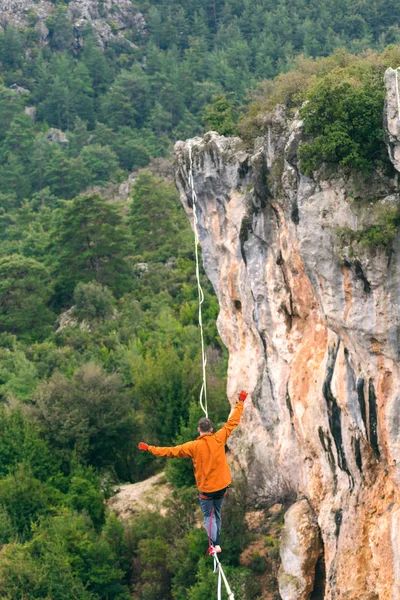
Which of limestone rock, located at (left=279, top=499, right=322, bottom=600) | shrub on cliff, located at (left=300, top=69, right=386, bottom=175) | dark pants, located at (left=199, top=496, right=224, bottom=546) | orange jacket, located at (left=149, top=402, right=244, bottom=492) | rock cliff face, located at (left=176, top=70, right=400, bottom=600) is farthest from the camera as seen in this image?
limestone rock, located at (left=279, top=499, right=322, bottom=600)

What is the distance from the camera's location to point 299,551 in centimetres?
2023

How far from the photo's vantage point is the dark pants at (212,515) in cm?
1323

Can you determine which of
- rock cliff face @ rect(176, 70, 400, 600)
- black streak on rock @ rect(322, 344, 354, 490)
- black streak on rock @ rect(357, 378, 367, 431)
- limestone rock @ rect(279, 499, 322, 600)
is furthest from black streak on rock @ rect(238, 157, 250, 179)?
limestone rock @ rect(279, 499, 322, 600)

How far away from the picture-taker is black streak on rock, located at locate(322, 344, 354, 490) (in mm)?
16984

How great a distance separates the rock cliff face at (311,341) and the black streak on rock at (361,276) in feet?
0.08

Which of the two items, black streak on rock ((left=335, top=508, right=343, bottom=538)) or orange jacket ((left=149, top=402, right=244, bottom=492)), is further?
black streak on rock ((left=335, top=508, right=343, bottom=538))

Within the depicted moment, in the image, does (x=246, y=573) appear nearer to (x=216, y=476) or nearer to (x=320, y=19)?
(x=216, y=476)

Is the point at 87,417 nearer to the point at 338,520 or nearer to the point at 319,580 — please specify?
the point at 319,580

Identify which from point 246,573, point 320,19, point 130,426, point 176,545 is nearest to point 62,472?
point 130,426

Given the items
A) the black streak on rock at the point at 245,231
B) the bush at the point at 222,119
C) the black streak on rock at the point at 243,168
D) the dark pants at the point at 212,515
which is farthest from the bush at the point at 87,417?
the dark pants at the point at 212,515

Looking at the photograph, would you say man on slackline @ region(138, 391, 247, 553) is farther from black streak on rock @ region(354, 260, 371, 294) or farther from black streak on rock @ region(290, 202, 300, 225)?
black streak on rock @ region(290, 202, 300, 225)

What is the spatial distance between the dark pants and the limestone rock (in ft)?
24.0

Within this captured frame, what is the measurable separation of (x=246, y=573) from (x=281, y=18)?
61.1m

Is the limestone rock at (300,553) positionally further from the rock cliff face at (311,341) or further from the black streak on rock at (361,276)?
→ the black streak on rock at (361,276)
